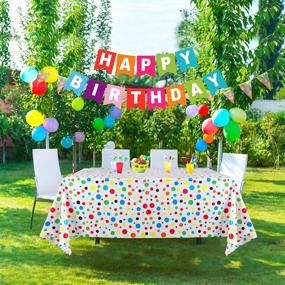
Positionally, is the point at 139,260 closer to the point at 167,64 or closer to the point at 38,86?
the point at 167,64

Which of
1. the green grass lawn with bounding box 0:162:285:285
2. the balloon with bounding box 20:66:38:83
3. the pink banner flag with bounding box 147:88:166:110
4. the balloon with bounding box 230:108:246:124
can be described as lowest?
the green grass lawn with bounding box 0:162:285:285

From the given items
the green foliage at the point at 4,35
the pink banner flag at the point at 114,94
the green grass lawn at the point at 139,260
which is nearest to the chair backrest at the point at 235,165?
the green grass lawn at the point at 139,260

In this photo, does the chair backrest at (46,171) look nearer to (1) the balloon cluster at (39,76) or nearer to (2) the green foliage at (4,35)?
(1) the balloon cluster at (39,76)

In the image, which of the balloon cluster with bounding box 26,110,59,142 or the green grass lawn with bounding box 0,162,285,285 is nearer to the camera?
the green grass lawn with bounding box 0,162,285,285

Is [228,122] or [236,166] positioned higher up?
[228,122]

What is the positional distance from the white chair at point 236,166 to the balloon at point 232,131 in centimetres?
97

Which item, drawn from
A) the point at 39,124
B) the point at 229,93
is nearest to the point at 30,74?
the point at 39,124

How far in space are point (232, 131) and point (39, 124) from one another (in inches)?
120

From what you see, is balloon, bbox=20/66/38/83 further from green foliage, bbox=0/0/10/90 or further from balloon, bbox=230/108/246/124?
green foliage, bbox=0/0/10/90

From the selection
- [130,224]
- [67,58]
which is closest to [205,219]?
[130,224]

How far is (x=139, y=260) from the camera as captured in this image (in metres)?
4.61

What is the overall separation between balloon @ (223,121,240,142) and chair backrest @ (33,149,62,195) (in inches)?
97.3

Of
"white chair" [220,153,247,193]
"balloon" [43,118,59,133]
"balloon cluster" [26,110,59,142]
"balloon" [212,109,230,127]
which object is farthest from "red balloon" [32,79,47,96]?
"white chair" [220,153,247,193]

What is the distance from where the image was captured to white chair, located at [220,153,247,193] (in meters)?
5.45
